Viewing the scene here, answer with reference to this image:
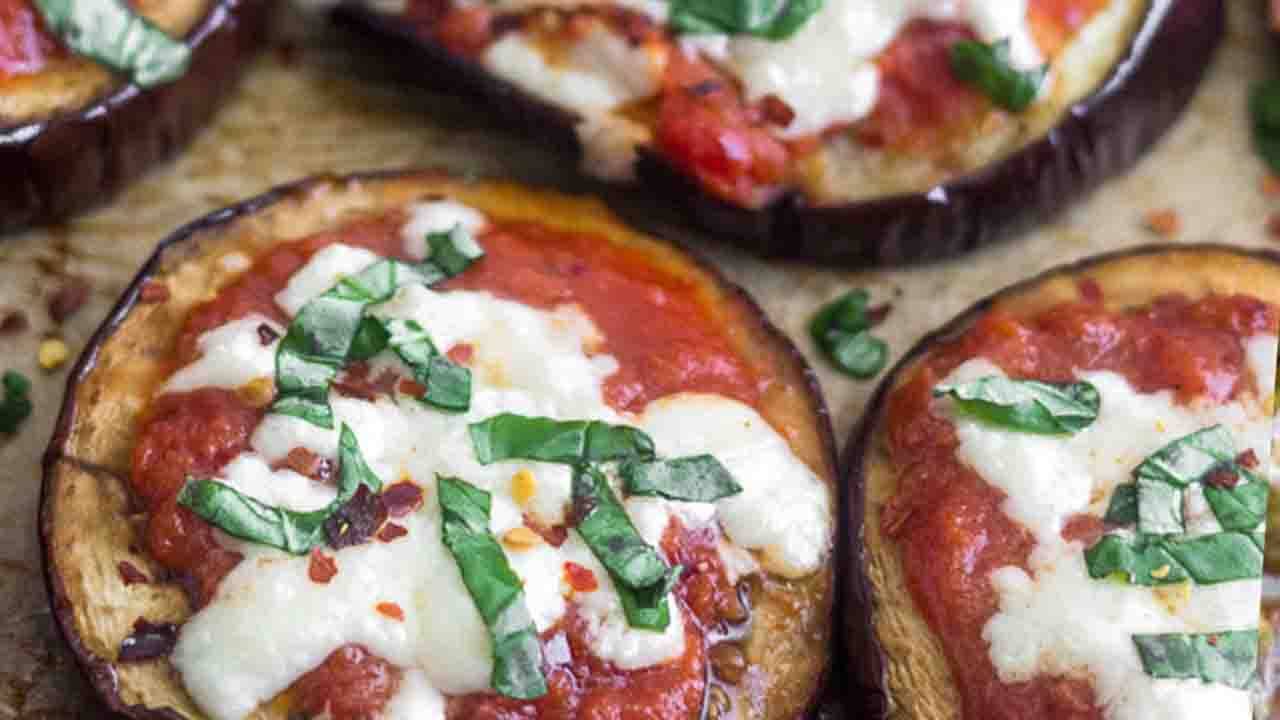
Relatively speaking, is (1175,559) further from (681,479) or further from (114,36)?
(114,36)

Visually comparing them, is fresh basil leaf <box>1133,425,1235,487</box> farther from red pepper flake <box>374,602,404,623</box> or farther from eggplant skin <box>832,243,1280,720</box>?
red pepper flake <box>374,602,404,623</box>

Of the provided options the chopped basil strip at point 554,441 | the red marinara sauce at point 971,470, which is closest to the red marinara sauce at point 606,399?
the chopped basil strip at point 554,441

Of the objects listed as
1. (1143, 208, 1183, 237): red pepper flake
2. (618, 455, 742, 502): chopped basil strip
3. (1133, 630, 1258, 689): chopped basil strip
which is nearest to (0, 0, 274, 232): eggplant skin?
(618, 455, 742, 502): chopped basil strip

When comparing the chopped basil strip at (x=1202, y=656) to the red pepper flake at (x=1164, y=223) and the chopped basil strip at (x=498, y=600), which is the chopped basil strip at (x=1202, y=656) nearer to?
the chopped basil strip at (x=498, y=600)

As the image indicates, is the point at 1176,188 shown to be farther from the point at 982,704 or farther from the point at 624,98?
the point at 982,704

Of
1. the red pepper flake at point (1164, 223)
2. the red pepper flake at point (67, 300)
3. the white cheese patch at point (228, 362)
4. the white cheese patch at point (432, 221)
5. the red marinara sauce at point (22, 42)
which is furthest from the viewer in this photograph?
the red pepper flake at point (1164, 223)

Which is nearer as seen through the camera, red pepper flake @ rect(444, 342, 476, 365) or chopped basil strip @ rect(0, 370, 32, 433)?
red pepper flake @ rect(444, 342, 476, 365)

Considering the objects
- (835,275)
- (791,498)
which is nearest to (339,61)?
(835,275)
